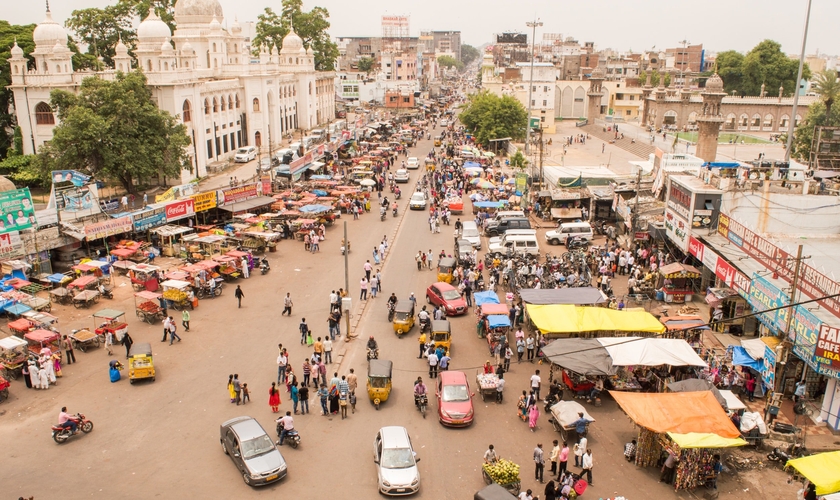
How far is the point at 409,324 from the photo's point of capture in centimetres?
2194

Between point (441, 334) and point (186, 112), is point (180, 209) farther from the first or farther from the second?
point (441, 334)

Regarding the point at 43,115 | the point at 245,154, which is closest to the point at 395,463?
the point at 43,115

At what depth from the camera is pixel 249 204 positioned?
36.3 meters

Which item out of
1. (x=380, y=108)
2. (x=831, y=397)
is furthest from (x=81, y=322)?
(x=380, y=108)

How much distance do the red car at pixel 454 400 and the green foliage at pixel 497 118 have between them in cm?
5165

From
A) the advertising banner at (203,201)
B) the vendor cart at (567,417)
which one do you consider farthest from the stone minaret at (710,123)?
the vendor cart at (567,417)

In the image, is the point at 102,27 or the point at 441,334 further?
the point at 102,27

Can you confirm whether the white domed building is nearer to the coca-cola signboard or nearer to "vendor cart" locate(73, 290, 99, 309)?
the coca-cola signboard

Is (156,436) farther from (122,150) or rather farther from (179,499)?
(122,150)

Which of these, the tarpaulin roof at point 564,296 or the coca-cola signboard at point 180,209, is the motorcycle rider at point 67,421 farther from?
the coca-cola signboard at point 180,209

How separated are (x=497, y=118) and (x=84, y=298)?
5118cm

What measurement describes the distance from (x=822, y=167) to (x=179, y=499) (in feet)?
127

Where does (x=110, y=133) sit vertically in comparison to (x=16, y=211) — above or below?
above

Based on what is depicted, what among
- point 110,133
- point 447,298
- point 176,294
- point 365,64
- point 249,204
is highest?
point 365,64
